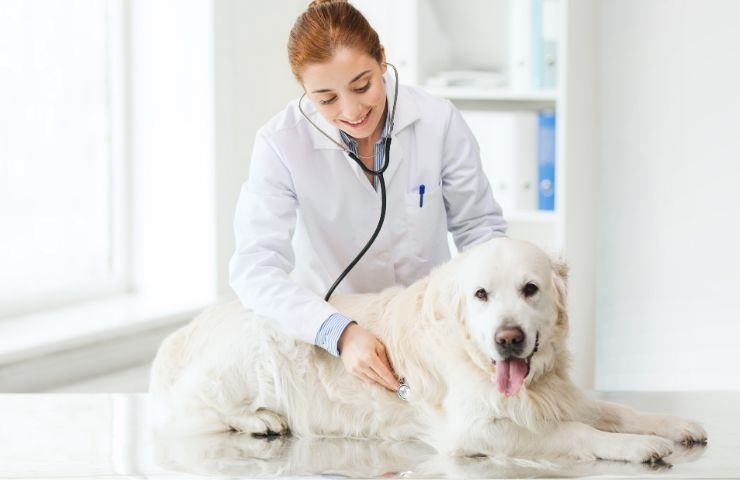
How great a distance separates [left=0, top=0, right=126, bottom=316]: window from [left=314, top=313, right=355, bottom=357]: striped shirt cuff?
6.17 feet

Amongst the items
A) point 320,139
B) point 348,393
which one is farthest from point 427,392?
point 320,139

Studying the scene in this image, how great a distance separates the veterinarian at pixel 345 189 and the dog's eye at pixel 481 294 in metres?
0.24

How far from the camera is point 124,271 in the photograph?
3.65 meters

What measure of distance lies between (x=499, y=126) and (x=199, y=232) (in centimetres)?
120

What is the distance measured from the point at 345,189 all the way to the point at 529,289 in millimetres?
627

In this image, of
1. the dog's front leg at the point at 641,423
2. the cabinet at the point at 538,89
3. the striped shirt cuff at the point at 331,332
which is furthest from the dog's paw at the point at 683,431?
the cabinet at the point at 538,89

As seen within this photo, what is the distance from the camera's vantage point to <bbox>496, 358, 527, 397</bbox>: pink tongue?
1.52 m

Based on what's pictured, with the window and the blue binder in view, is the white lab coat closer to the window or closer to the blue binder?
the blue binder

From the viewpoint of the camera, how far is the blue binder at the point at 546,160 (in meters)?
3.33

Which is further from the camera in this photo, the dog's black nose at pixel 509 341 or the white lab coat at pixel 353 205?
the white lab coat at pixel 353 205

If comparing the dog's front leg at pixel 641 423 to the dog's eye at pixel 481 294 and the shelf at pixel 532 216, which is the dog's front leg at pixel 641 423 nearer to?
the dog's eye at pixel 481 294

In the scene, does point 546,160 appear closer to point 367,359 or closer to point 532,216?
point 532,216

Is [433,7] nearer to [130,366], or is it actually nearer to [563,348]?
[130,366]

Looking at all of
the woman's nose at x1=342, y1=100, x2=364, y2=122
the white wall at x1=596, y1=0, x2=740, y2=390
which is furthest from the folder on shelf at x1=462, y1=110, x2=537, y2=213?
the woman's nose at x1=342, y1=100, x2=364, y2=122
